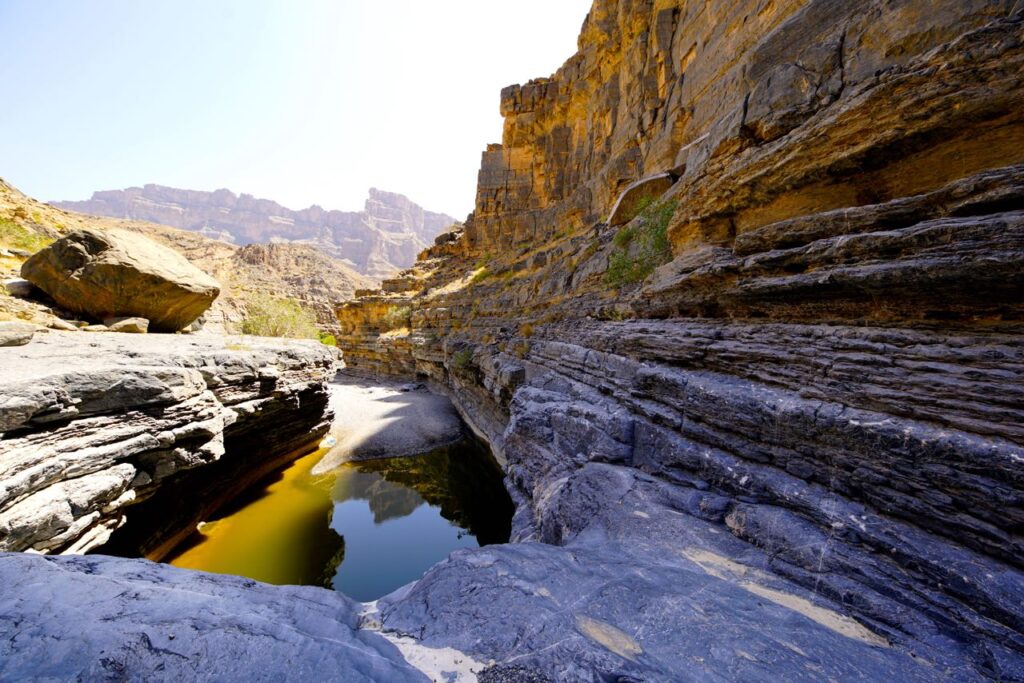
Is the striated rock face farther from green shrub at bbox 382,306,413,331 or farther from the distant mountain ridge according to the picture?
the distant mountain ridge

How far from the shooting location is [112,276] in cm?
892

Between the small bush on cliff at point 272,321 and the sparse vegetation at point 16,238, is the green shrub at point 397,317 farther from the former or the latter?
the sparse vegetation at point 16,238

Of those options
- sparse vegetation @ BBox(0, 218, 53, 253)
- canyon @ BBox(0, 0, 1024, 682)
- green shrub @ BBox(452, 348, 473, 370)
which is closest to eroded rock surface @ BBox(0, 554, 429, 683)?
canyon @ BBox(0, 0, 1024, 682)

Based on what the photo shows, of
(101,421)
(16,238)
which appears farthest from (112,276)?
(16,238)

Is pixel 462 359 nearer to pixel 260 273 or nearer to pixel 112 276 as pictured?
pixel 112 276

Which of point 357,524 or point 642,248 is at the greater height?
point 642,248

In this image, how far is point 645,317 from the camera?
689 cm

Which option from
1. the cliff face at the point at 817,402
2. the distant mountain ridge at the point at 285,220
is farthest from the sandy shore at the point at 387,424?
the distant mountain ridge at the point at 285,220

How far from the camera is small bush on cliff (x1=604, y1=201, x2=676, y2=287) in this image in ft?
25.8

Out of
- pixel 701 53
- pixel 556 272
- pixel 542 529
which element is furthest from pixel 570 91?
pixel 542 529

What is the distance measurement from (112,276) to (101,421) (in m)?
5.53

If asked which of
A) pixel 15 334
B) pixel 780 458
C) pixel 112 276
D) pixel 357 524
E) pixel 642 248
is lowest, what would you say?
Answer: pixel 357 524

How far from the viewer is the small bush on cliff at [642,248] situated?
7855 millimetres

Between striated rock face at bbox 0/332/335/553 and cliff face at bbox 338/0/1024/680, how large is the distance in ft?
20.7
